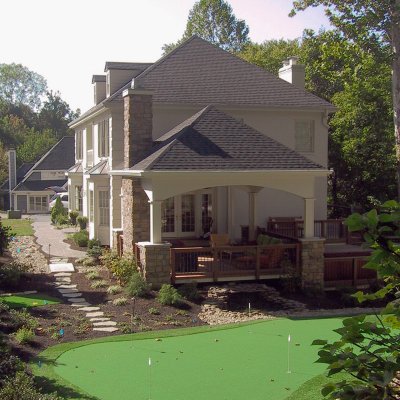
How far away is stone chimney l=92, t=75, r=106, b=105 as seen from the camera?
27.0m

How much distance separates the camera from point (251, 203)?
20375 mm

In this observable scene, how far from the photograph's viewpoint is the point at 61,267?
1923cm

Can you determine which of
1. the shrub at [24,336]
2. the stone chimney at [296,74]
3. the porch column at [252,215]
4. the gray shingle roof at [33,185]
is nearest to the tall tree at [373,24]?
the stone chimney at [296,74]

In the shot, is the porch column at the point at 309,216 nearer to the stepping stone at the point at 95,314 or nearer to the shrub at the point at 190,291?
the shrub at the point at 190,291

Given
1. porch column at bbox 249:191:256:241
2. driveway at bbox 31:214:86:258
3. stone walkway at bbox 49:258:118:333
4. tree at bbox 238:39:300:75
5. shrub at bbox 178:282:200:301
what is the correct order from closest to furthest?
stone walkway at bbox 49:258:118:333 < shrub at bbox 178:282:200:301 < porch column at bbox 249:191:256:241 < driveway at bbox 31:214:86:258 < tree at bbox 238:39:300:75

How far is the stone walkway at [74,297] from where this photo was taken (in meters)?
13.1

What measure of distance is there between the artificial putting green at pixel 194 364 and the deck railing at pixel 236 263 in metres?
3.19

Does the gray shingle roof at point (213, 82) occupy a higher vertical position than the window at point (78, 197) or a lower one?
higher

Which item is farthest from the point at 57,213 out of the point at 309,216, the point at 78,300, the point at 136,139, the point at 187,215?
the point at 309,216

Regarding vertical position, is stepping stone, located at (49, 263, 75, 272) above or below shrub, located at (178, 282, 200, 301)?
above

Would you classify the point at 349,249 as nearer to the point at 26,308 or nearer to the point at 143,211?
the point at 143,211

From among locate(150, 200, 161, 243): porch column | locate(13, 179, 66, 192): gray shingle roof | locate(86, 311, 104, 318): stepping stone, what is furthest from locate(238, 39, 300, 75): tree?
locate(86, 311, 104, 318): stepping stone

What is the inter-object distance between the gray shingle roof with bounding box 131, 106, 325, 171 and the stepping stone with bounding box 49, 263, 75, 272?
423 cm

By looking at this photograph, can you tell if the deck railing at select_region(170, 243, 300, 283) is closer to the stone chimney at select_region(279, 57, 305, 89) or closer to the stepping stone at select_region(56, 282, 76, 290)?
the stepping stone at select_region(56, 282, 76, 290)
